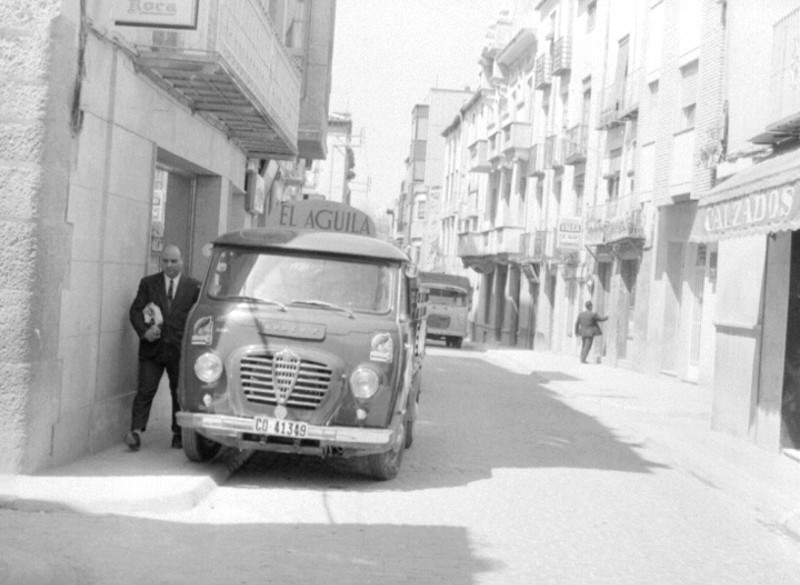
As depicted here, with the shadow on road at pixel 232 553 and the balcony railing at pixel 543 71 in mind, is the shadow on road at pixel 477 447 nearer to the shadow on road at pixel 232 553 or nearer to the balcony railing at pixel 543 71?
the shadow on road at pixel 232 553

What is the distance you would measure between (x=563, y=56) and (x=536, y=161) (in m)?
5.57

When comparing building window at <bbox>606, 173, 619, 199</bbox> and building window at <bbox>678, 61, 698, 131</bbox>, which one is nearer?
building window at <bbox>678, 61, 698, 131</bbox>

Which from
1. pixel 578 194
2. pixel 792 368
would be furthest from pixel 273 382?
pixel 578 194

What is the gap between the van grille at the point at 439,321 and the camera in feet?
136

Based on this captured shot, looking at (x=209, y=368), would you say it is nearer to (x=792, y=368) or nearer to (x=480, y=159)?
(x=792, y=368)

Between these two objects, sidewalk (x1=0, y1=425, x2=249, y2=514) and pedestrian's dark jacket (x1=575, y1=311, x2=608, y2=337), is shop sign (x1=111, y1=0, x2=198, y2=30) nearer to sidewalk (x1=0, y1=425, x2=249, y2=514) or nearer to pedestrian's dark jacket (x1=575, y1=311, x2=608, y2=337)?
sidewalk (x1=0, y1=425, x2=249, y2=514)

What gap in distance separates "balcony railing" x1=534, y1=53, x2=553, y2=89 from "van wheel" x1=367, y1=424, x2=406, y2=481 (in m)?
33.1

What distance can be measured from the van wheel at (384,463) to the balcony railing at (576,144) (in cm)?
2698

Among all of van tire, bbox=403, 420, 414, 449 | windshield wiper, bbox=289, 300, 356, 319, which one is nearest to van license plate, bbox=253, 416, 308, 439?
windshield wiper, bbox=289, 300, 356, 319

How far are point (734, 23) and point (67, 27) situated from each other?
10.1m

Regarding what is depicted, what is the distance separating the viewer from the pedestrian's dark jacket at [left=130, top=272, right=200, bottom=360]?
10906 mm

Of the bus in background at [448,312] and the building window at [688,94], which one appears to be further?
the bus in background at [448,312]

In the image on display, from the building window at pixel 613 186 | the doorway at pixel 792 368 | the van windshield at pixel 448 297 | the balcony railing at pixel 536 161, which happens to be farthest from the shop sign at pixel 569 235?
the doorway at pixel 792 368

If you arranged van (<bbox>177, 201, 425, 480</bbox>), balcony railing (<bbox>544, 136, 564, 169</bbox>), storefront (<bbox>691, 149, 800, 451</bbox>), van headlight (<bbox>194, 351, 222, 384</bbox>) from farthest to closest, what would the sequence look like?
1. balcony railing (<bbox>544, 136, 564, 169</bbox>)
2. storefront (<bbox>691, 149, 800, 451</bbox>)
3. van headlight (<bbox>194, 351, 222, 384</bbox>)
4. van (<bbox>177, 201, 425, 480</bbox>)
